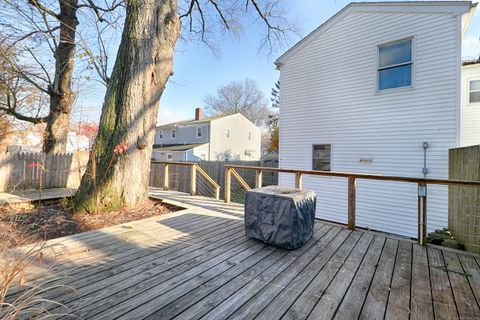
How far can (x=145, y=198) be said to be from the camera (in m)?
4.73

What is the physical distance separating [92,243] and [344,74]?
25.5 ft

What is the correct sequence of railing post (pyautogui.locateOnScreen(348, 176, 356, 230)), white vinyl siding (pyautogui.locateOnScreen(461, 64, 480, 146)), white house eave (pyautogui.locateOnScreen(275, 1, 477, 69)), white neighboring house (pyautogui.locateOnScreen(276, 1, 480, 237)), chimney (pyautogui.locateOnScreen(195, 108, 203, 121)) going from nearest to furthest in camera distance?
railing post (pyautogui.locateOnScreen(348, 176, 356, 230)) → white house eave (pyautogui.locateOnScreen(275, 1, 477, 69)) → white neighboring house (pyautogui.locateOnScreen(276, 1, 480, 237)) → white vinyl siding (pyautogui.locateOnScreen(461, 64, 480, 146)) → chimney (pyautogui.locateOnScreen(195, 108, 203, 121))

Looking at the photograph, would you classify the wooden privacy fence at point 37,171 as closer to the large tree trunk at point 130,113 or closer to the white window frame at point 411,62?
the large tree trunk at point 130,113

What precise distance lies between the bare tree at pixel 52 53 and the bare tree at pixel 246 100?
23.7 meters

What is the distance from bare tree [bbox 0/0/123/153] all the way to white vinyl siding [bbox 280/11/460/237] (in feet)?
22.2

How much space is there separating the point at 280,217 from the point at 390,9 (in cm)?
726

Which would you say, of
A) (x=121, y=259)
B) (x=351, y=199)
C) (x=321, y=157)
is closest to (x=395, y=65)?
(x=321, y=157)

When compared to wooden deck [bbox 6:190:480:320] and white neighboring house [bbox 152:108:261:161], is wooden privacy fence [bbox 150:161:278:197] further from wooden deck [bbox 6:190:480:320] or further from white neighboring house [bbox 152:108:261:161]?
wooden deck [bbox 6:190:480:320]

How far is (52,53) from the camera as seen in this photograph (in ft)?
24.8

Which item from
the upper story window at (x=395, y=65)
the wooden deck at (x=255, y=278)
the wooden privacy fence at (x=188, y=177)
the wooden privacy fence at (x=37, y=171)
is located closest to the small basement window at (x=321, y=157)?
the upper story window at (x=395, y=65)

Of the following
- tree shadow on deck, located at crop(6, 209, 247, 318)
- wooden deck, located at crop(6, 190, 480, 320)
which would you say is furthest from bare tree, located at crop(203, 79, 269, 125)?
wooden deck, located at crop(6, 190, 480, 320)

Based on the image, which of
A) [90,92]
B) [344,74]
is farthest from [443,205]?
[90,92]

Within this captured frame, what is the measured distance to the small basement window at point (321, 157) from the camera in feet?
24.4

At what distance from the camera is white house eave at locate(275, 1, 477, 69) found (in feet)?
18.0
